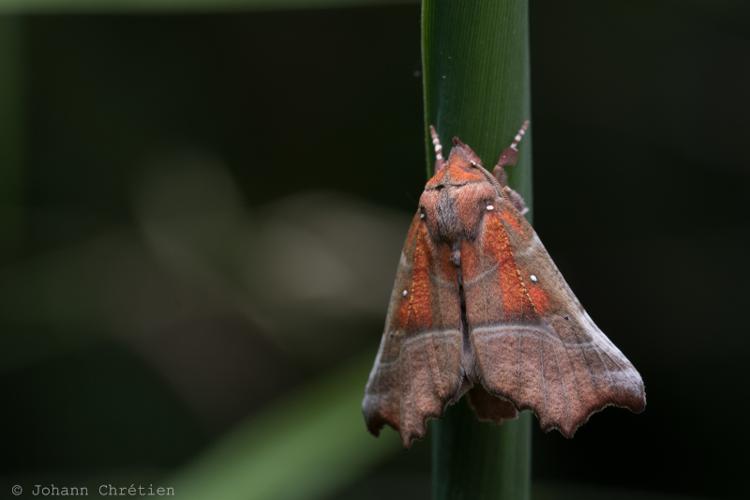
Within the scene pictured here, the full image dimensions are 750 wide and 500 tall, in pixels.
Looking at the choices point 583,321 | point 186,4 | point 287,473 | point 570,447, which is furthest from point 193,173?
point 583,321

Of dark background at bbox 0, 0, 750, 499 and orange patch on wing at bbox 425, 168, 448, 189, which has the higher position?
orange patch on wing at bbox 425, 168, 448, 189

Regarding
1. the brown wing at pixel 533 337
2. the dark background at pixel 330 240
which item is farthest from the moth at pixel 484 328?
the dark background at pixel 330 240

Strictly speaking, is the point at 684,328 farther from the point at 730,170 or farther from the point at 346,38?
the point at 346,38

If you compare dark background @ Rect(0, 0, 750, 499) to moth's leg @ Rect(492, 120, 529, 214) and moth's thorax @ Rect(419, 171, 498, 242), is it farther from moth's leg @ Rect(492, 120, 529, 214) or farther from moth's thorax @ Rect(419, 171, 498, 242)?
moth's leg @ Rect(492, 120, 529, 214)

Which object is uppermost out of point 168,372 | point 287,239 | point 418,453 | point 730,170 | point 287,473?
point 730,170

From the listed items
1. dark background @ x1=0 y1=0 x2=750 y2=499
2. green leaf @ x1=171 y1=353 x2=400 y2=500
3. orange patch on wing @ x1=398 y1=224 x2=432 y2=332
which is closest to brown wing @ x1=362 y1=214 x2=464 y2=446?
orange patch on wing @ x1=398 y1=224 x2=432 y2=332

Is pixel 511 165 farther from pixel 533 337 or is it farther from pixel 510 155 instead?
pixel 533 337

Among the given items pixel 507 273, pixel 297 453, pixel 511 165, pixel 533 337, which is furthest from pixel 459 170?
pixel 297 453
